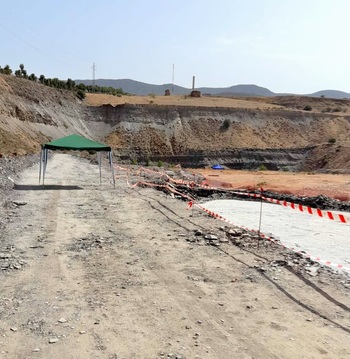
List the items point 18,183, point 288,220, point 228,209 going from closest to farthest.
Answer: point 288,220, point 228,209, point 18,183

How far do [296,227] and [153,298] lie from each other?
9292 millimetres

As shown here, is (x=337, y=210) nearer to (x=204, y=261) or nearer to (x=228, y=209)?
(x=228, y=209)

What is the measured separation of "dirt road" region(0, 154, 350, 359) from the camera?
5.34 m

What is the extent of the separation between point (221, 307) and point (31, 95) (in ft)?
172

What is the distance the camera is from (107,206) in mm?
14672

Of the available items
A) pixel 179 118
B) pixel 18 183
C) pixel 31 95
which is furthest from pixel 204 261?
→ pixel 179 118

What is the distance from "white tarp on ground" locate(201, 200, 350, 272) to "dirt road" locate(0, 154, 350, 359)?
2.11 m

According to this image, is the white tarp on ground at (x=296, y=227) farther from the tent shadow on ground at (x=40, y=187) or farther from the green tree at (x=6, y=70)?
the green tree at (x=6, y=70)

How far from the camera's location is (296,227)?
49.1ft

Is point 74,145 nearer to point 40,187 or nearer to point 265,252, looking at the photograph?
point 40,187

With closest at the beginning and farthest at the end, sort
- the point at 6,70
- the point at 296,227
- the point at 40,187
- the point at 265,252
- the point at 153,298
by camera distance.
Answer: the point at 153,298 < the point at 265,252 < the point at 296,227 < the point at 40,187 < the point at 6,70

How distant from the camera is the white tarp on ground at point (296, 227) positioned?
37.9 ft

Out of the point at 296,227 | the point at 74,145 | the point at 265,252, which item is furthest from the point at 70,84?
the point at 265,252

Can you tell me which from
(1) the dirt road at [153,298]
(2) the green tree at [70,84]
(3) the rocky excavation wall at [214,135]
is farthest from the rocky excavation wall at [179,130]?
(1) the dirt road at [153,298]
